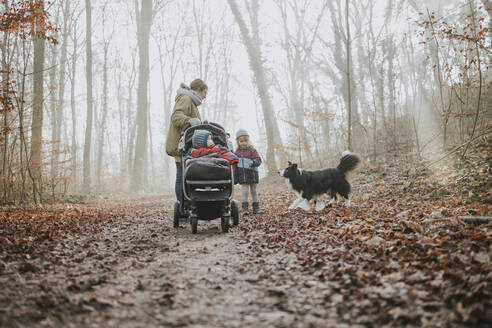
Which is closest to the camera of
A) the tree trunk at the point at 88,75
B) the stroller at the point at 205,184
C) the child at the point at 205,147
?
the stroller at the point at 205,184

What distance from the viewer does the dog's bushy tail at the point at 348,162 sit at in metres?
6.85

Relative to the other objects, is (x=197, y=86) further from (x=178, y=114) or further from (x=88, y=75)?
(x=88, y=75)

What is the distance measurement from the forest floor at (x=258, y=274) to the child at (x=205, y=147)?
127 centimetres

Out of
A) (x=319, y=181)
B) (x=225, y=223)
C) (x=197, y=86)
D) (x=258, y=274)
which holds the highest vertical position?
(x=197, y=86)

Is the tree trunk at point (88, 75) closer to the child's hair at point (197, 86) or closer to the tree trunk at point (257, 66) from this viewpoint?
the tree trunk at point (257, 66)

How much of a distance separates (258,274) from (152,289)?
101 cm

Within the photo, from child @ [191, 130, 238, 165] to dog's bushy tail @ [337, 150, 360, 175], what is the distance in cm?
336

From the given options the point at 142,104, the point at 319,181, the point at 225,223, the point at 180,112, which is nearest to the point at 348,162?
the point at 319,181

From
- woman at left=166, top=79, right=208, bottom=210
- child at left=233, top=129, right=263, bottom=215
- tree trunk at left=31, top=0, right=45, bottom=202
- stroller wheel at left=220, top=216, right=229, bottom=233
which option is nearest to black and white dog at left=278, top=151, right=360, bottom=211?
child at left=233, top=129, right=263, bottom=215

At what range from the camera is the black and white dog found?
6.71m

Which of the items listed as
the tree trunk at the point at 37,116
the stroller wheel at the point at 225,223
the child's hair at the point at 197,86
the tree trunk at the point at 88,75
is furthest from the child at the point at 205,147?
the tree trunk at the point at 88,75

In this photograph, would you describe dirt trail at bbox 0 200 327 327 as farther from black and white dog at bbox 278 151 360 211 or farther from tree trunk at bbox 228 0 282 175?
tree trunk at bbox 228 0 282 175

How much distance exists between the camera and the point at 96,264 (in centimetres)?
302

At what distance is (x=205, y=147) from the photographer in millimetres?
4621
